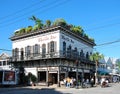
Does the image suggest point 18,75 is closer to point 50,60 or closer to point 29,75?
point 29,75

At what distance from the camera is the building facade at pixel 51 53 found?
155 feet

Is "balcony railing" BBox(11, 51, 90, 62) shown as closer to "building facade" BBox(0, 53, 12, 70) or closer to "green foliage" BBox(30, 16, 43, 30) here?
"building facade" BBox(0, 53, 12, 70)

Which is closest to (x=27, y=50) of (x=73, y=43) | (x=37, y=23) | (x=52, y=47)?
(x=37, y=23)

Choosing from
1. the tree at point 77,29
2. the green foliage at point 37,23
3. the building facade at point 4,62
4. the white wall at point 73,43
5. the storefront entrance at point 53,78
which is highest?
the green foliage at point 37,23

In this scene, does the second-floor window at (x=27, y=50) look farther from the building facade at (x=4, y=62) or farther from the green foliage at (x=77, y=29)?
the green foliage at (x=77, y=29)

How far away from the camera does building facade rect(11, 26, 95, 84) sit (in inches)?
1857

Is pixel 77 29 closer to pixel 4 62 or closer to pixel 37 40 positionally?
pixel 37 40

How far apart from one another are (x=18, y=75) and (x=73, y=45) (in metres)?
11.6

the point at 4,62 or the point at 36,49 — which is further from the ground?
the point at 36,49

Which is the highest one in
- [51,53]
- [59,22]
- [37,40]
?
[59,22]

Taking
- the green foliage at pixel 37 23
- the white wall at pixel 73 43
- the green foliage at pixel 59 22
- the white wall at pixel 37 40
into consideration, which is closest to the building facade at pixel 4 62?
the white wall at pixel 37 40

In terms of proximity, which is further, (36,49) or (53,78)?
(36,49)

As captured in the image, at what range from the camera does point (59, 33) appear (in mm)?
46844

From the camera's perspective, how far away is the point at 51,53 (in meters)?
47.7
